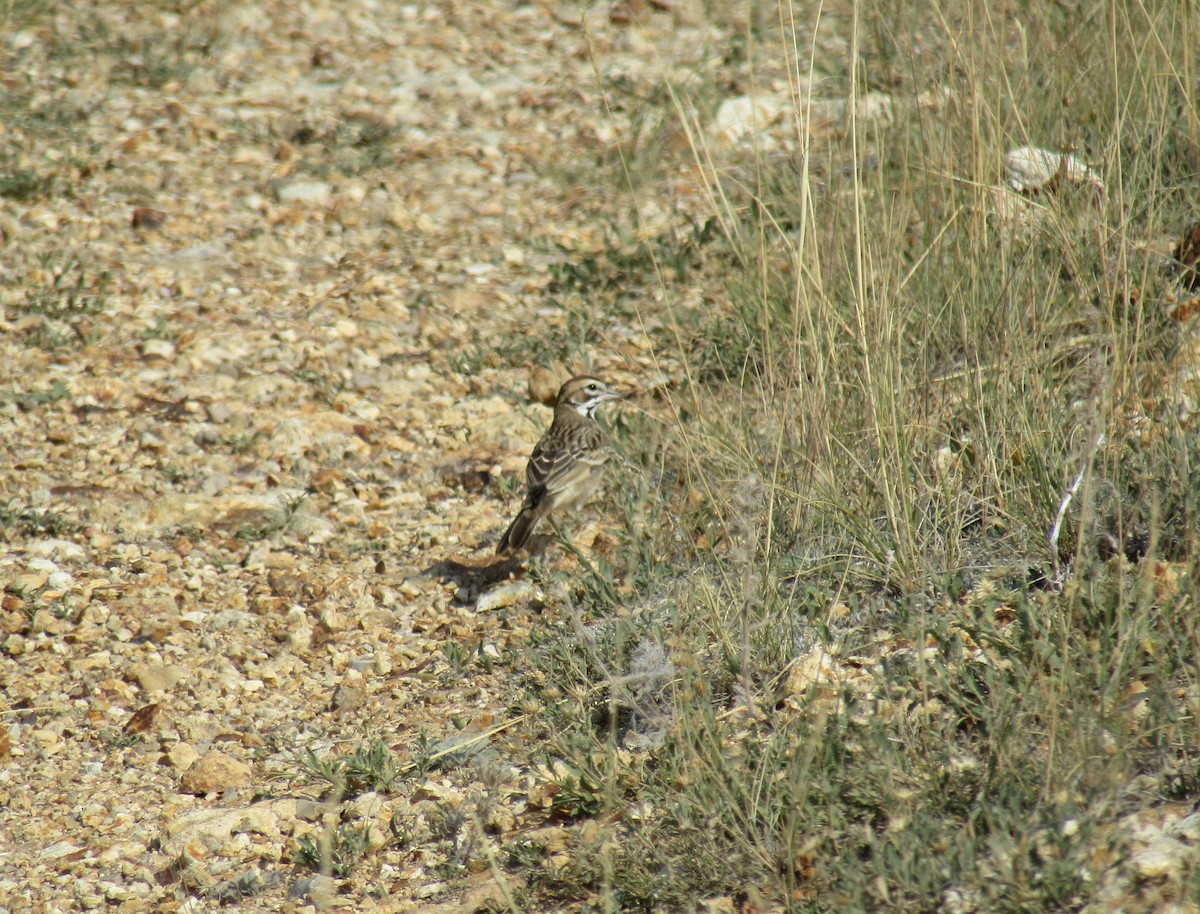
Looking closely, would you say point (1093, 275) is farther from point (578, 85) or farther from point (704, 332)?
point (578, 85)

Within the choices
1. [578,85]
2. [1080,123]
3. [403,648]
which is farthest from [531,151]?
[403,648]

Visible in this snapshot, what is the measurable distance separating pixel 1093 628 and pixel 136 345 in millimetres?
5923

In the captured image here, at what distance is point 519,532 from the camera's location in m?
6.34

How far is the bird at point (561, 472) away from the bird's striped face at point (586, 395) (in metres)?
0.12

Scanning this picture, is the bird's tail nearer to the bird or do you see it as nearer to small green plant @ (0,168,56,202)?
the bird

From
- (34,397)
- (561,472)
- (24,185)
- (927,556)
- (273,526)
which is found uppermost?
(927,556)

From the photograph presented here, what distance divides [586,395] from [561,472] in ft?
2.57

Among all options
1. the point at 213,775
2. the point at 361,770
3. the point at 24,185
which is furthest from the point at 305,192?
the point at 361,770

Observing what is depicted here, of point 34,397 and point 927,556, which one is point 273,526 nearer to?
point 34,397

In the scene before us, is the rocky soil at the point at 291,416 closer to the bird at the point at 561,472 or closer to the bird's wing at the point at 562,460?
the bird at the point at 561,472

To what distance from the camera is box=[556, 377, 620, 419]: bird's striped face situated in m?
7.12

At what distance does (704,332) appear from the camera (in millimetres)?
7219

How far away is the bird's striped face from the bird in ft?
0.38

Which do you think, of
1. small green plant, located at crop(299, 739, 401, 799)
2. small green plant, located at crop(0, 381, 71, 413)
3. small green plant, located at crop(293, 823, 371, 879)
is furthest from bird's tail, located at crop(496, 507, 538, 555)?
small green plant, located at crop(0, 381, 71, 413)
